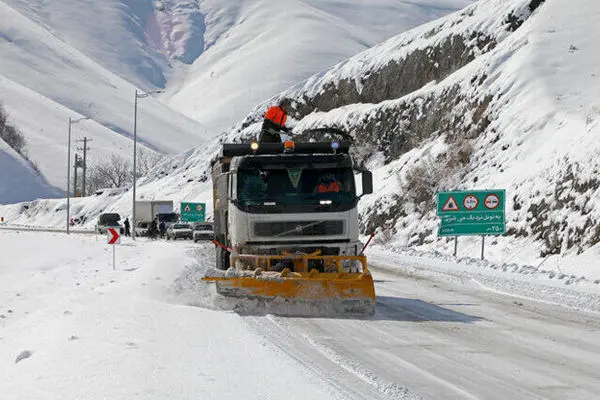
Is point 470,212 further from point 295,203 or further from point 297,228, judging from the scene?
point 297,228

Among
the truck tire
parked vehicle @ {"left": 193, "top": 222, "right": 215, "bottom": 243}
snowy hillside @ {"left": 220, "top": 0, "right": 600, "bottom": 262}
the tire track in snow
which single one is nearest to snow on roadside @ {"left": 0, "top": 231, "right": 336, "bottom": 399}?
the tire track in snow

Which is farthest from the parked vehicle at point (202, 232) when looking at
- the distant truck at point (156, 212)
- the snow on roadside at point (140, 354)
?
the snow on roadside at point (140, 354)

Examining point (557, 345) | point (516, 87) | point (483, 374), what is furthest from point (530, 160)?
point (483, 374)

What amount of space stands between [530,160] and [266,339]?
956 inches

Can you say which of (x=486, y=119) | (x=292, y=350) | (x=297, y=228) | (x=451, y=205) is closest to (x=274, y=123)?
(x=297, y=228)

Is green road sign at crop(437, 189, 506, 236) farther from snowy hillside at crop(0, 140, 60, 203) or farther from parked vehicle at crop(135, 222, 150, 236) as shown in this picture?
snowy hillside at crop(0, 140, 60, 203)

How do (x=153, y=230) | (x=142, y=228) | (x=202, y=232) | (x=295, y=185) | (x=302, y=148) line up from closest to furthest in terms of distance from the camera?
(x=295, y=185) → (x=302, y=148) → (x=202, y=232) → (x=153, y=230) → (x=142, y=228)

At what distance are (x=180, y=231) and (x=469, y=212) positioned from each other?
1159 inches

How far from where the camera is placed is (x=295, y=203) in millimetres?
13734

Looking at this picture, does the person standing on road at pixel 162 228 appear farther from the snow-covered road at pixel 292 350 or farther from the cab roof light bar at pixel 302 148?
the cab roof light bar at pixel 302 148

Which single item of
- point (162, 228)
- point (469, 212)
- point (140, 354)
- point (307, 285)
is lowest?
point (140, 354)

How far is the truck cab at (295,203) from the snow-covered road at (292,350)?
1.30 meters

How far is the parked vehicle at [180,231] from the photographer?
52219 millimetres

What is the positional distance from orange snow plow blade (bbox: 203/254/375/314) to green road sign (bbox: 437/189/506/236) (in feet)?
43.2
